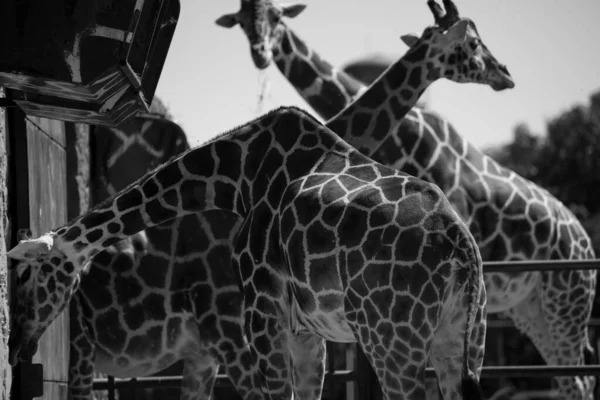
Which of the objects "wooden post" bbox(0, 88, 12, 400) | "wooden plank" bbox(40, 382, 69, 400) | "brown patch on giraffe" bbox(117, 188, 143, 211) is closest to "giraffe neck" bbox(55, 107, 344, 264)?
"brown patch on giraffe" bbox(117, 188, 143, 211)

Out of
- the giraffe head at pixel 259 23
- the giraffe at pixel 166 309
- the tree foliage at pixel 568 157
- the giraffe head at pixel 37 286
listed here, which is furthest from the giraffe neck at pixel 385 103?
the tree foliage at pixel 568 157

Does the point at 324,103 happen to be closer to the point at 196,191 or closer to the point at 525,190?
the point at 525,190

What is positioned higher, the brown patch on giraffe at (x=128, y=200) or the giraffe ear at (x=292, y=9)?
the giraffe ear at (x=292, y=9)

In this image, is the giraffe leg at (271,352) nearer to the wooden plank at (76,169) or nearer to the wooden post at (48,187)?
the wooden post at (48,187)

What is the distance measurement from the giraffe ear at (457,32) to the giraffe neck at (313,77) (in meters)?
1.37

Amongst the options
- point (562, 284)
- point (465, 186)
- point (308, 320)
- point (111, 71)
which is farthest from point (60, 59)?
point (562, 284)

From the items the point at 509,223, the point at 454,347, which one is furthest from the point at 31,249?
the point at 509,223

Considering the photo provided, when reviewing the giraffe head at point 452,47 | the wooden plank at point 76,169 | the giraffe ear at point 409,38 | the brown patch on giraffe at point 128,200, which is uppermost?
the giraffe ear at point 409,38

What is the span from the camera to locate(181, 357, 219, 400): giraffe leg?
7277mm

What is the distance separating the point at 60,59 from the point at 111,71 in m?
0.20

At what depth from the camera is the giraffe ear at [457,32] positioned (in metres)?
8.09

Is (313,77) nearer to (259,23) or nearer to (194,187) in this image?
(259,23)

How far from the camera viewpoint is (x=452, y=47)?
811cm

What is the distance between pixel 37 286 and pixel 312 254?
74.5 inches
